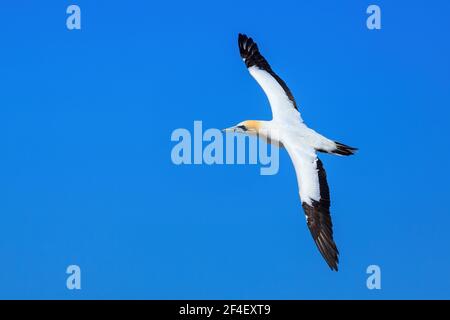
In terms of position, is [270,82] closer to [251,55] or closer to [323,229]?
[251,55]

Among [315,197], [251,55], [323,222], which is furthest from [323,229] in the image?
[251,55]

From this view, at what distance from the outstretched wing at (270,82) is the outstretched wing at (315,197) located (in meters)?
1.48

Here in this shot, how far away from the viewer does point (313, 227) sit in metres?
13.2

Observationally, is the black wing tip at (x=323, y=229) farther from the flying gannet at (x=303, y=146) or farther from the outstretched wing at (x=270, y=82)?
the outstretched wing at (x=270, y=82)

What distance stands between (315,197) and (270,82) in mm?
3476

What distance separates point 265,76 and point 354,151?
3048 millimetres

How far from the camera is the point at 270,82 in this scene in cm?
1581

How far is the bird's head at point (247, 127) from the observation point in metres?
14.8

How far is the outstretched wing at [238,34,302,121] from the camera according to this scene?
49.6ft

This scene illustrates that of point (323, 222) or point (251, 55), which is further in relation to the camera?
point (251, 55)

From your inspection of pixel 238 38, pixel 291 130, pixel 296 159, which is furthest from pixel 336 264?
pixel 238 38

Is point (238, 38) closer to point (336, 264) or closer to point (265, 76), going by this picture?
point (265, 76)

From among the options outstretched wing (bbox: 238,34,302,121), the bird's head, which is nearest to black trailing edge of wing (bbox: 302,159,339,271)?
the bird's head

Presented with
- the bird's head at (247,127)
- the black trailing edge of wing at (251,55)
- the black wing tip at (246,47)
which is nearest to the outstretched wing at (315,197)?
the bird's head at (247,127)
